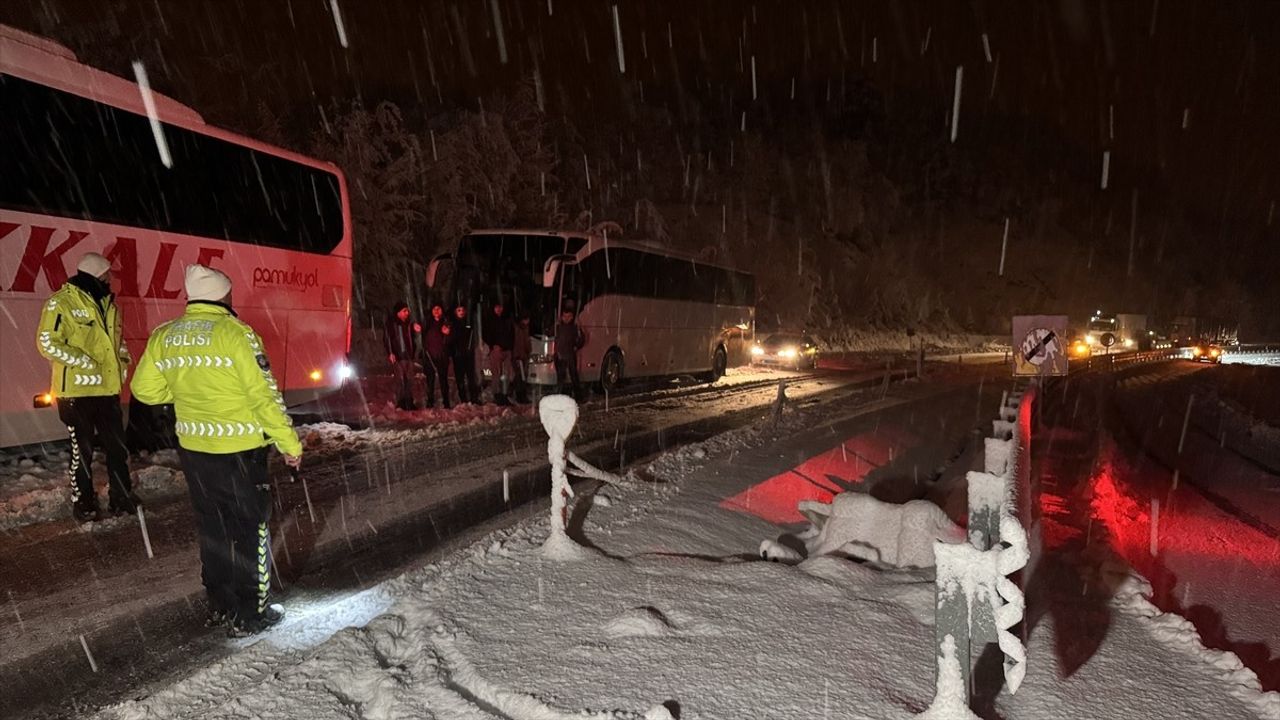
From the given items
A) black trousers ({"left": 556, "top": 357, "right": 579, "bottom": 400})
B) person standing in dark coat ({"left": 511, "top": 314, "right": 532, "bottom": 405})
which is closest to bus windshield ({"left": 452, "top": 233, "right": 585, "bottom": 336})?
person standing in dark coat ({"left": 511, "top": 314, "right": 532, "bottom": 405})

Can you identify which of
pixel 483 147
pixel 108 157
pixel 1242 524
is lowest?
pixel 1242 524

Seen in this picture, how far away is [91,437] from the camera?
6090 millimetres

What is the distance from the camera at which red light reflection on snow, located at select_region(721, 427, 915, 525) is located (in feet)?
24.9

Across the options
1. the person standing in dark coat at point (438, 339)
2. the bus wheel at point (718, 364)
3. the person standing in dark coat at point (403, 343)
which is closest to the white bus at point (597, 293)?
the bus wheel at point (718, 364)

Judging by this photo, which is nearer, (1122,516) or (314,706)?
(314,706)

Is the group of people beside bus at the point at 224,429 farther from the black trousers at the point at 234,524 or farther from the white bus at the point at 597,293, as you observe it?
the white bus at the point at 597,293

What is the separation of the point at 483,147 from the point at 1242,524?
24.5 metres

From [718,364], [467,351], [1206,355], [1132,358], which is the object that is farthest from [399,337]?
[1206,355]

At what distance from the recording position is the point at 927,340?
56719 mm

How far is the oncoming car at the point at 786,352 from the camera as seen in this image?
101ft

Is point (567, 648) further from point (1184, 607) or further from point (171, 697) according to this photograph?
point (1184, 607)

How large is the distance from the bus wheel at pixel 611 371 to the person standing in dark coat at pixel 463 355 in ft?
12.6

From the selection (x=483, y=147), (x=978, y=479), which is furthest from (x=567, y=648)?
(x=483, y=147)

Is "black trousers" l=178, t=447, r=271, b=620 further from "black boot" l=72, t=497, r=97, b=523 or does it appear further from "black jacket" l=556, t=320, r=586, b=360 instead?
"black jacket" l=556, t=320, r=586, b=360
